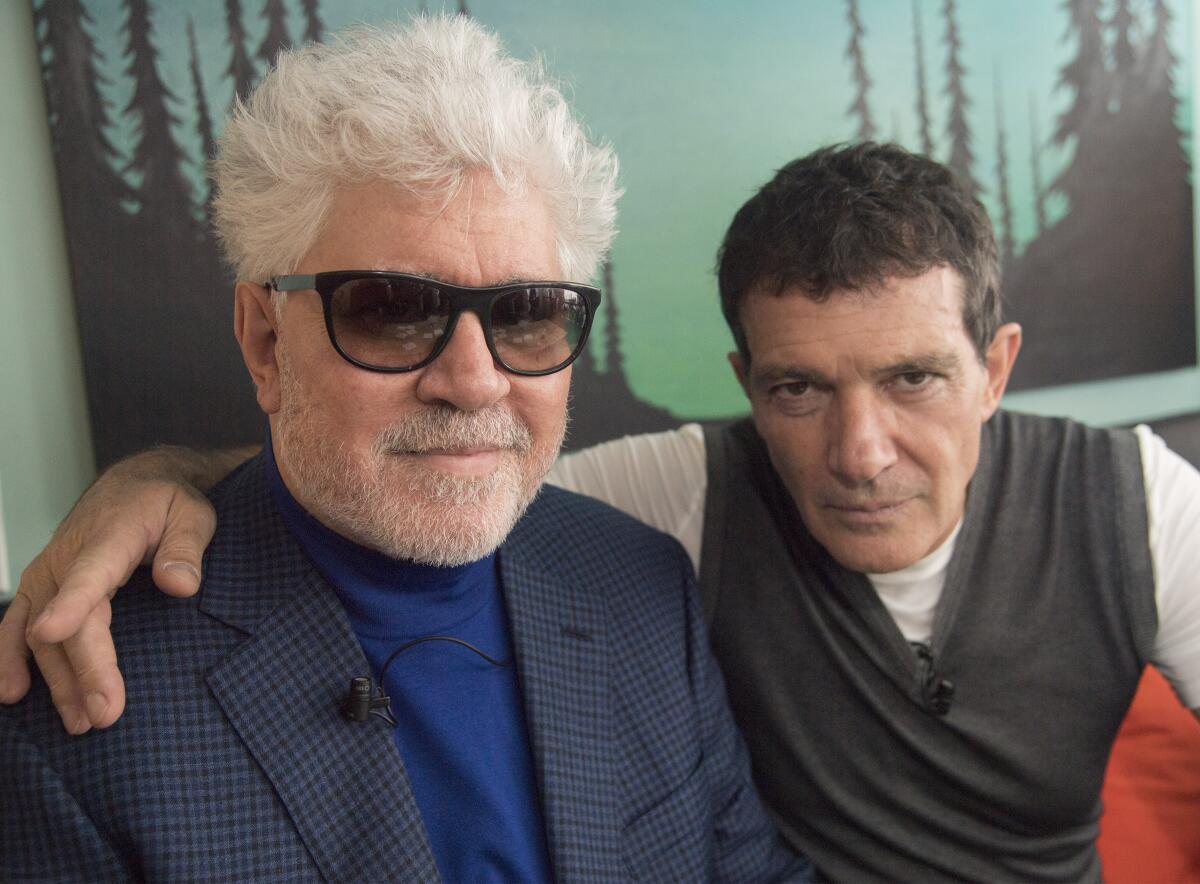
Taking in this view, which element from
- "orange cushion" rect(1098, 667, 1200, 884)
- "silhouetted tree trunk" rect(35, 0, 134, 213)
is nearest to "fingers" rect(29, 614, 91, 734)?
"silhouetted tree trunk" rect(35, 0, 134, 213)

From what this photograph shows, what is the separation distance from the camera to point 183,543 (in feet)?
3.45

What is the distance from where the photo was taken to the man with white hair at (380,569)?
96 cm

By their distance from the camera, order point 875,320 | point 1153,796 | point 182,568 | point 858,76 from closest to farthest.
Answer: point 182,568 < point 875,320 < point 1153,796 < point 858,76

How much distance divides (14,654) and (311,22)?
115 centimetres

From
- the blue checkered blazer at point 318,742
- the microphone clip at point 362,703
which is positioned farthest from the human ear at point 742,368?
the microphone clip at point 362,703

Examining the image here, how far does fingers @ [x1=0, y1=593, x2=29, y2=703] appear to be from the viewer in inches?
36.5

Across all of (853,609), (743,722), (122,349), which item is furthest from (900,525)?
(122,349)

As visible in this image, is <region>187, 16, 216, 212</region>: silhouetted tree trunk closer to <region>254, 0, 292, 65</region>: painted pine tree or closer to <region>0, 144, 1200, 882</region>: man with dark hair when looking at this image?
Answer: <region>254, 0, 292, 65</region>: painted pine tree

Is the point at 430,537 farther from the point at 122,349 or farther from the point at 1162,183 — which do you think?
the point at 1162,183

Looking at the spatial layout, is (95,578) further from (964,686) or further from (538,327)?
(964,686)

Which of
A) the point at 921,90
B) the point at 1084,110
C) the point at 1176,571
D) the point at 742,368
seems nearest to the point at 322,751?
the point at 742,368

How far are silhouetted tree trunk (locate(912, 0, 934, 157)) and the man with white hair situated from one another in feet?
4.11

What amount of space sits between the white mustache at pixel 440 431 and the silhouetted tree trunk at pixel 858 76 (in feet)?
4.61

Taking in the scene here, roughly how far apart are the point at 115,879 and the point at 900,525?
1195 mm
